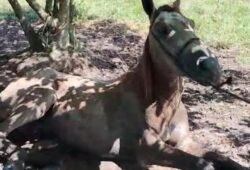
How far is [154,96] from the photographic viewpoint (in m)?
4.18

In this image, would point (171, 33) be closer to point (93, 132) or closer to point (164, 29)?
point (164, 29)

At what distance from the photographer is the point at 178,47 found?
3.75 metres

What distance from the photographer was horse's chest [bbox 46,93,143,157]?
13.9 ft

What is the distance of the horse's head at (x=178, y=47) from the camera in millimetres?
3521

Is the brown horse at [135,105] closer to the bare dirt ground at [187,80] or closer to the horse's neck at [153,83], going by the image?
the horse's neck at [153,83]

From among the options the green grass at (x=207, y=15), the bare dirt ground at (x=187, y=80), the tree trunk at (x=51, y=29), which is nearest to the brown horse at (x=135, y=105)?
Answer: the bare dirt ground at (x=187, y=80)

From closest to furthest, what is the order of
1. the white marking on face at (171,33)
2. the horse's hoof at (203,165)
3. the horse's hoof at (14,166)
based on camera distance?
the white marking on face at (171,33), the horse's hoof at (203,165), the horse's hoof at (14,166)

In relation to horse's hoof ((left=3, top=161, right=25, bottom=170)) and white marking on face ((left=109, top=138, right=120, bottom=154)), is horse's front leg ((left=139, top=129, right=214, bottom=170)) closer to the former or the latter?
white marking on face ((left=109, top=138, right=120, bottom=154))

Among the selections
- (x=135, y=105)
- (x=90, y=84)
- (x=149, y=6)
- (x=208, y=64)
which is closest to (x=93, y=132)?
(x=135, y=105)

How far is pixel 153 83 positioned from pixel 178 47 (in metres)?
0.48

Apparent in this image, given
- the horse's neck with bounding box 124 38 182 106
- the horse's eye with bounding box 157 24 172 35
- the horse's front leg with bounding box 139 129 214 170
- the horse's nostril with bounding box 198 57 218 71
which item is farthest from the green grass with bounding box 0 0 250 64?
the horse's nostril with bounding box 198 57 218 71

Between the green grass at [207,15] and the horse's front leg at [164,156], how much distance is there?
4.67 metres

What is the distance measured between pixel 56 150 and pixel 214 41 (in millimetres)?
5160

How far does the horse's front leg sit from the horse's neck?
Result: 23 cm
